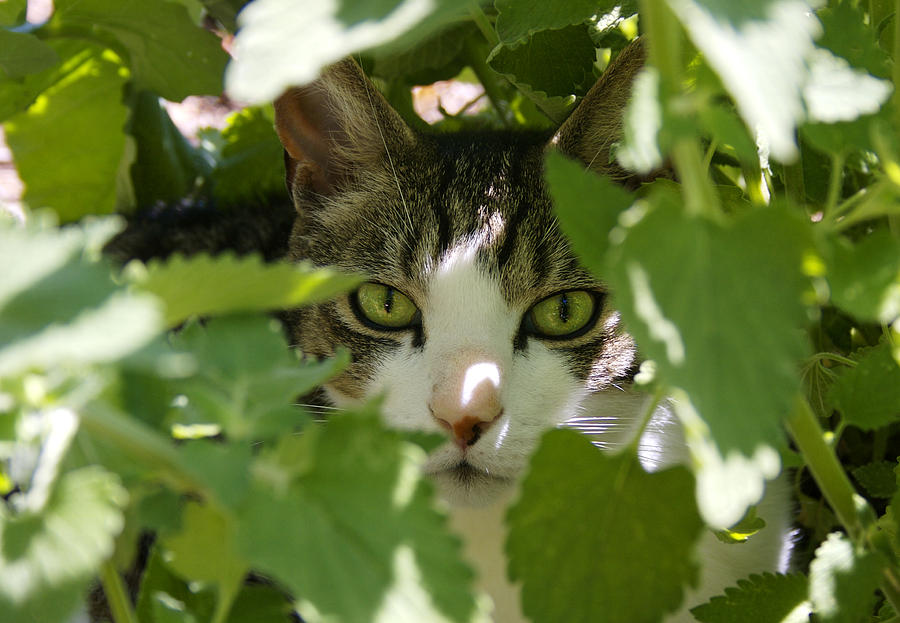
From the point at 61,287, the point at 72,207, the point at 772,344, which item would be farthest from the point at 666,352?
the point at 72,207

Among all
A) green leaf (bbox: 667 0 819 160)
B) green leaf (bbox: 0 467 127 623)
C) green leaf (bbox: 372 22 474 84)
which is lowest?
green leaf (bbox: 372 22 474 84)

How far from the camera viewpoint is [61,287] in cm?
42

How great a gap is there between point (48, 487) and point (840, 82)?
533 millimetres

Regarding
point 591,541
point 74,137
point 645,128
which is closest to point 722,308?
point 645,128

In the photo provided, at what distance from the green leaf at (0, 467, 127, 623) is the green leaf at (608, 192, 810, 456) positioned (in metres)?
0.29

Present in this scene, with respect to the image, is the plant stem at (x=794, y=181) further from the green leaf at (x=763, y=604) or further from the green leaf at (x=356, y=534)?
the green leaf at (x=356, y=534)

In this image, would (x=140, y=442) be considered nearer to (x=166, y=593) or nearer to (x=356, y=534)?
(x=356, y=534)

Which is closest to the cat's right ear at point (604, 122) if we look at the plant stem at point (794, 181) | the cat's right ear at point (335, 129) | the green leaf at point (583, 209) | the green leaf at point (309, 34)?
the plant stem at point (794, 181)

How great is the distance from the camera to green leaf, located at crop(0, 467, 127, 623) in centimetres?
45

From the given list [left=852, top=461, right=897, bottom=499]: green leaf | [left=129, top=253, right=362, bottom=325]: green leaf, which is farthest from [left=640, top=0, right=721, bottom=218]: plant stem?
[left=852, top=461, right=897, bottom=499]: green leaf

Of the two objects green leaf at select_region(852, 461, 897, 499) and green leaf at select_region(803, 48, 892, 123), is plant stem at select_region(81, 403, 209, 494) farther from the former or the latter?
green leaf at select_region(852, 461, 897, 499)

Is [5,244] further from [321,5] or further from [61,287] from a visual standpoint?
[321,5]

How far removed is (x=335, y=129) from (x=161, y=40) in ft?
1.06

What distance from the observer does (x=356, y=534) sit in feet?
1.54
